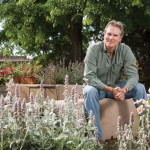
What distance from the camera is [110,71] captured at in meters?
4.95

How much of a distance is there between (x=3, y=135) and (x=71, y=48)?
10258 millimetres

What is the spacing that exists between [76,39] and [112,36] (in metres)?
7.58

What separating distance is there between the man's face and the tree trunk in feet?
23.5

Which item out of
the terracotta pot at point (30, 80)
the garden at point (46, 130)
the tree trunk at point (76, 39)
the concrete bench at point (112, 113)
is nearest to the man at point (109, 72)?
the concrete bench at point (112, 113)

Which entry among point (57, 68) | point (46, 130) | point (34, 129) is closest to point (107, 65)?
point (46, 130)

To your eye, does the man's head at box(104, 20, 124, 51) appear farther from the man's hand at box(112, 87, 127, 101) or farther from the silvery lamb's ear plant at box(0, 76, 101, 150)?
the silvery lamb's ear plant at box(0, 76, 101, 150)

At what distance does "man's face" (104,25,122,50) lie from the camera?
471cm

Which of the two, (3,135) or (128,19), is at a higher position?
(128,19)

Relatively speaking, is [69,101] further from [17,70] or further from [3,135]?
[17,70]

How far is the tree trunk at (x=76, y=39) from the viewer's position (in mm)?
12031

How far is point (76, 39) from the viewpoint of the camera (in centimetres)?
1227

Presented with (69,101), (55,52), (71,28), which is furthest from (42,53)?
(69,101)

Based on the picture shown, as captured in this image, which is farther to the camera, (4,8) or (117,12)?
(4,8)

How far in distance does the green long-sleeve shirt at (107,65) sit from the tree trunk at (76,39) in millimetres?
6945
